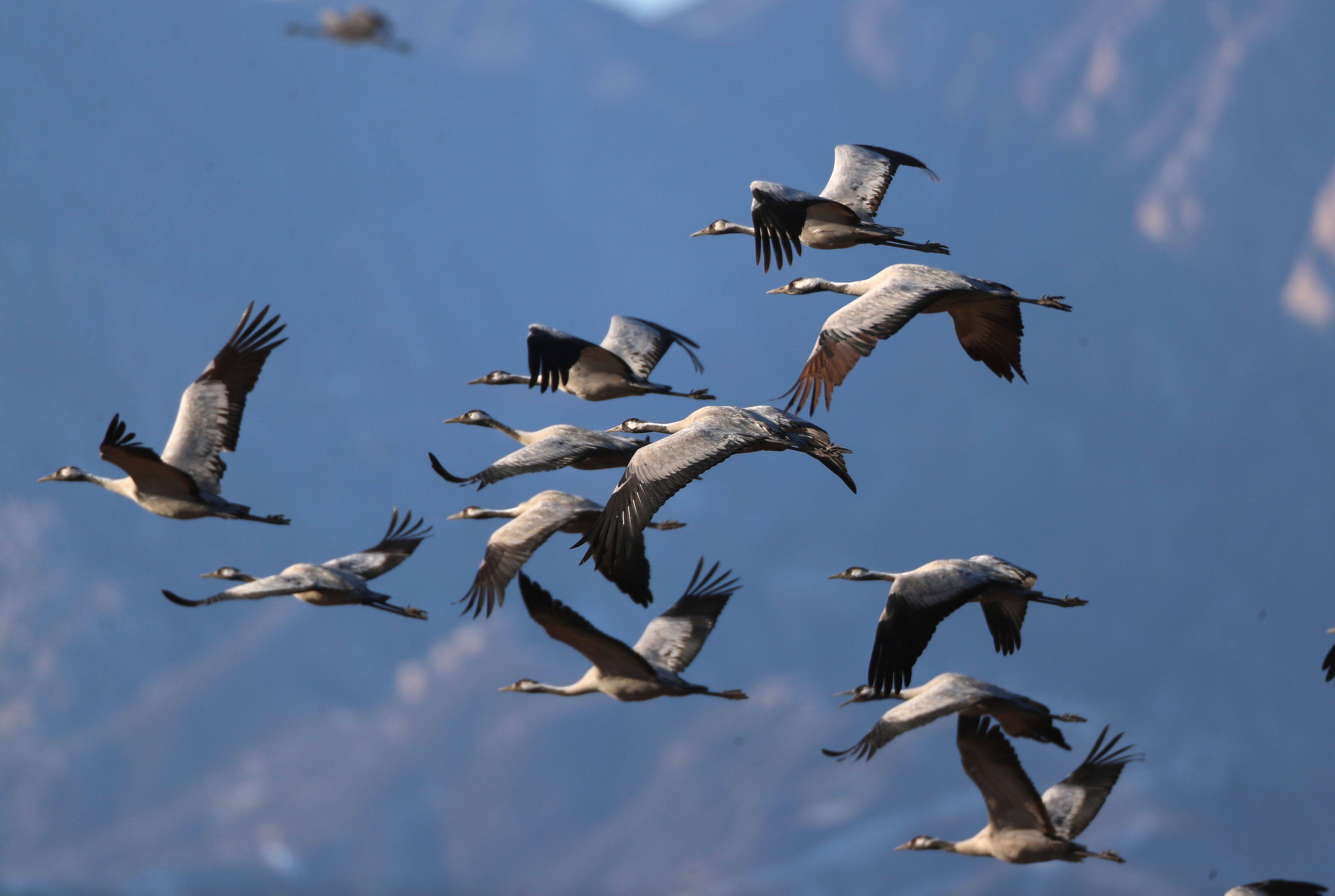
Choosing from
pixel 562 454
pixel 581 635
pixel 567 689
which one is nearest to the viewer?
pixel 581 635

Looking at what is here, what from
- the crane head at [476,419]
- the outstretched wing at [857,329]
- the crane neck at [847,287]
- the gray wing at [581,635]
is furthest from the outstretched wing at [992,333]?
the crane head at [476,419]

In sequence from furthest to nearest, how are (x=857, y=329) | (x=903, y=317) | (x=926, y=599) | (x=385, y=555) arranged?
1. (x=385, y=555)
2. (x=926, y=599)
3. (x=903, y=317)
4. (x=857, y=329)

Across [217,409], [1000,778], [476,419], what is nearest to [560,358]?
[476,419]

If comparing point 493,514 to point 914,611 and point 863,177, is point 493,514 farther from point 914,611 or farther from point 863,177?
point 863,177

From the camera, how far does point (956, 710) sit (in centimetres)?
1675

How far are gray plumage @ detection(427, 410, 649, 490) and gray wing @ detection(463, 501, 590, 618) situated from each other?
760mm

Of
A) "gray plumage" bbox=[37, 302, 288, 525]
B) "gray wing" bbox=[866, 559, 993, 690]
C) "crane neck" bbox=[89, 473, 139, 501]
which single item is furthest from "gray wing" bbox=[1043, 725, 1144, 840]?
"crane neck" bbox=[89, 473, 139, 501]

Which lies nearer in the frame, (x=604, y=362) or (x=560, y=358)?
(x=560, y=358)

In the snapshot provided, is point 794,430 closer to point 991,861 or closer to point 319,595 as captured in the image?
point 319,595

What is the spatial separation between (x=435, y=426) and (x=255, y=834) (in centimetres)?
3813

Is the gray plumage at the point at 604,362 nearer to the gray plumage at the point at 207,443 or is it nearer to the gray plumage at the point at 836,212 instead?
the gray plumage at the point at 836,212

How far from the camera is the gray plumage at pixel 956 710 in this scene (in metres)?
16.2

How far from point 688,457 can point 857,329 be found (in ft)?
9.14

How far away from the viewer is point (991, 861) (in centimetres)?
9350
